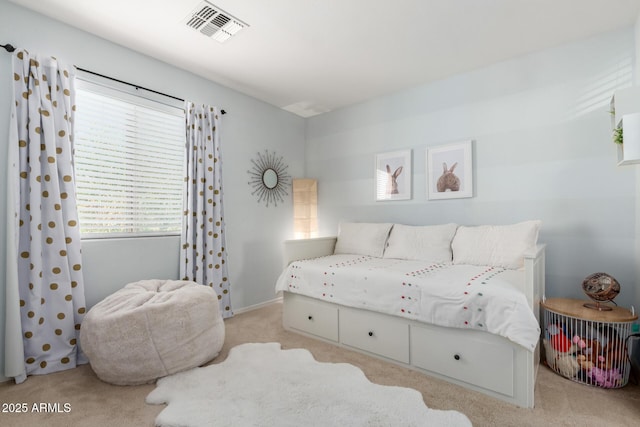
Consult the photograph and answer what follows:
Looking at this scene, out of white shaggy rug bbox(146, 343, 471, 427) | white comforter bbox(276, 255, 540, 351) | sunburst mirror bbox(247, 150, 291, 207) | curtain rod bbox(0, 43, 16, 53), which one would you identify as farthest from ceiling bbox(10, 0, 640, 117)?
white shaggy rug bbox(146, 343, 471, 427)

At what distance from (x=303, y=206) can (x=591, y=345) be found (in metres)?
2.89

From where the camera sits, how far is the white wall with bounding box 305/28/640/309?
7.50ft

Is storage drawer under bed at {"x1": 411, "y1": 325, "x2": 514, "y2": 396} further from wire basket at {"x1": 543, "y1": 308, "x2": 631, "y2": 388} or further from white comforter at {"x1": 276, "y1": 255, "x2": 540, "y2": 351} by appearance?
wire basket at {"x1": 543, "y1": 308, "x2": 631, "y2": 388}

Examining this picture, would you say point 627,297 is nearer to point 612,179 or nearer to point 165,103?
point 612,179

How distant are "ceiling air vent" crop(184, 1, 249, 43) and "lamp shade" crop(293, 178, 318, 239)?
1911 mm

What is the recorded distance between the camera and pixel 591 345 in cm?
188

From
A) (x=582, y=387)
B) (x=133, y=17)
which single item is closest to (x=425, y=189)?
(x=582, y=387)

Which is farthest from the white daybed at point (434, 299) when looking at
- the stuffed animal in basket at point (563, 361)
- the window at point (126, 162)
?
the window at point (126, 162)

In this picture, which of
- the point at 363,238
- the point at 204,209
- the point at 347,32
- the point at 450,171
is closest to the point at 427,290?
the point at 363,238

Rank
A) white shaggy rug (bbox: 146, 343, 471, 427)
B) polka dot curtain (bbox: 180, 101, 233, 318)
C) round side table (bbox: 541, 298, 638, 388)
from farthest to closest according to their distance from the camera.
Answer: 1. polka dot curtain (bbox: 180, 101, 233, 318)
2. round side table (bbox: 541, 298, 638, 388)
3. white shaggy rug (bbox: 146, 343, 471, 427)

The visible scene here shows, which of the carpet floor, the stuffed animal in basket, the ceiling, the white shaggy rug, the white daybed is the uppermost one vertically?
the ceiling

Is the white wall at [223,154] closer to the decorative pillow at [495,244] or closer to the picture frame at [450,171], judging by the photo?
the picture frame at [450,171]

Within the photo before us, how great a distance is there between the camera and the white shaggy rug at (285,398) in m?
1.54

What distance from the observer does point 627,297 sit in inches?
87.4
